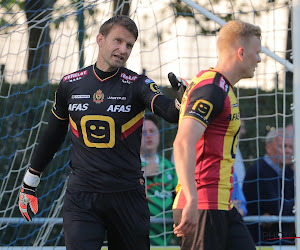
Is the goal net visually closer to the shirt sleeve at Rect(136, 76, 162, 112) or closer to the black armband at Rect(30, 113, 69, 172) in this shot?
the black armband at Rect(30, 113, 69, 172)

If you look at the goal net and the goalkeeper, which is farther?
the goal net

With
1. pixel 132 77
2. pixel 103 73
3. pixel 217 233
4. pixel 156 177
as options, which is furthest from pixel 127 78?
pixel 156 177

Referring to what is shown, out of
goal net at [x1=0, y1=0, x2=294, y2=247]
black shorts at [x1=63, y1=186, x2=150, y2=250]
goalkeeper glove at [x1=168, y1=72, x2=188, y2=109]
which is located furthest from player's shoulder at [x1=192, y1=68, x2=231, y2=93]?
goal net at [x1=0, y1=0, x2=294, y2=247]

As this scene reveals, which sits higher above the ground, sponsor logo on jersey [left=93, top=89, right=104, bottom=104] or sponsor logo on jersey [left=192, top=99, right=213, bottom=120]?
sponsor logo on jersey [left=93, top=89, right=104, bottom=104]

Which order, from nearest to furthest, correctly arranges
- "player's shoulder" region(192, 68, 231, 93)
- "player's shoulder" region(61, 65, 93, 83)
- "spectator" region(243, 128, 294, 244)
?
"player's shoulder" region(192, 68, 231, 93), "player's shoulder" region(61, 65, 93, 83), "spectator" region(243, 128, 294, 244)

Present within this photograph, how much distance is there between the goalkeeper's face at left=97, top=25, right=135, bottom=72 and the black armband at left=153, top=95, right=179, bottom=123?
0.40m

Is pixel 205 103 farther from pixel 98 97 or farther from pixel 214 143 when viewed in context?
pixel 98 97

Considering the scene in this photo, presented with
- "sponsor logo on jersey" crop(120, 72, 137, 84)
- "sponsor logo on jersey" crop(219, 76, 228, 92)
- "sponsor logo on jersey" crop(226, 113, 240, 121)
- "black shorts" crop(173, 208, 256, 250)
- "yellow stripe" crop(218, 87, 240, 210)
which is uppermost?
"sponsor logo on jersey" crop(120, 72, 137, 84)

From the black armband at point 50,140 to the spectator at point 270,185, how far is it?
2.54 meters

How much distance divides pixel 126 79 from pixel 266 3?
4.12 metres

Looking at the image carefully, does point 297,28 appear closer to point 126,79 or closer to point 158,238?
point 126,79

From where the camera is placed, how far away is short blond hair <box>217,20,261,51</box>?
3.64m

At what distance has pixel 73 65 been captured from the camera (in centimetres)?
731

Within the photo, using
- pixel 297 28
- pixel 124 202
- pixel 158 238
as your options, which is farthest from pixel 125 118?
pixel 158 238
